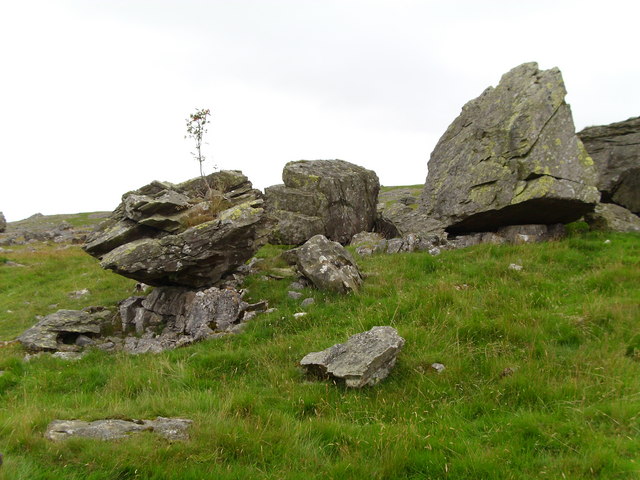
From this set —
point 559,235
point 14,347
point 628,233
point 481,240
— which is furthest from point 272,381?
point 628,233

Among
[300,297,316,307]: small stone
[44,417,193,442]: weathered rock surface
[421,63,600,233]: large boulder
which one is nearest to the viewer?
[44,417,193,442]: weathered rock surface

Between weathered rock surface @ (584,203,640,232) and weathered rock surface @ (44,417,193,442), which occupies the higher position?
weathered rock surface @ (584,203,640,232)

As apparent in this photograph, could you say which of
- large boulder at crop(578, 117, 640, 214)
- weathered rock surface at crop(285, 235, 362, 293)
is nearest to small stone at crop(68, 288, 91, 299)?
weathered rock surface at crop(285, 235, 362, 293)

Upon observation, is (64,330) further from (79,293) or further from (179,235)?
(79,293)

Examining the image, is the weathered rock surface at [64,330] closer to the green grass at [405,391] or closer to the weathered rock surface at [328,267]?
the green grass at [405,391]

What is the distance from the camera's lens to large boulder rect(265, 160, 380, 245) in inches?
943

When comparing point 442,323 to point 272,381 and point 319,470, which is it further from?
point 319,470

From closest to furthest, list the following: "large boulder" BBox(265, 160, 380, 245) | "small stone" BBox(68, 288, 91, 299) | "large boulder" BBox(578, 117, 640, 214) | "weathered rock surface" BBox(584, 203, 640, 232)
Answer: "weathered rock surface" BBox(584, 203, 640, 232) → "large boulder" BBox(578, 117, 640, 214) → "small stone" BBox(68, 288, 91, 299) → "large boulder" BBox(265, 160, 380, 245)

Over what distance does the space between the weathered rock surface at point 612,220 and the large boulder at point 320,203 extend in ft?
37.7

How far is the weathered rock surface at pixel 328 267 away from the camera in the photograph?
569 inches

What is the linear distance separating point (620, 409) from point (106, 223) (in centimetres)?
1850

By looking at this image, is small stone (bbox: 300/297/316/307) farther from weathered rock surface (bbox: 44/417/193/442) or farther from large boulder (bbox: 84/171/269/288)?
weathered rock surface (bbox: 44/417/193/442)

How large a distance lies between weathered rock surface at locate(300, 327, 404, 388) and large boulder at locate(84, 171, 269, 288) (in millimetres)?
7046

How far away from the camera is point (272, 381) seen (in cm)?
957
